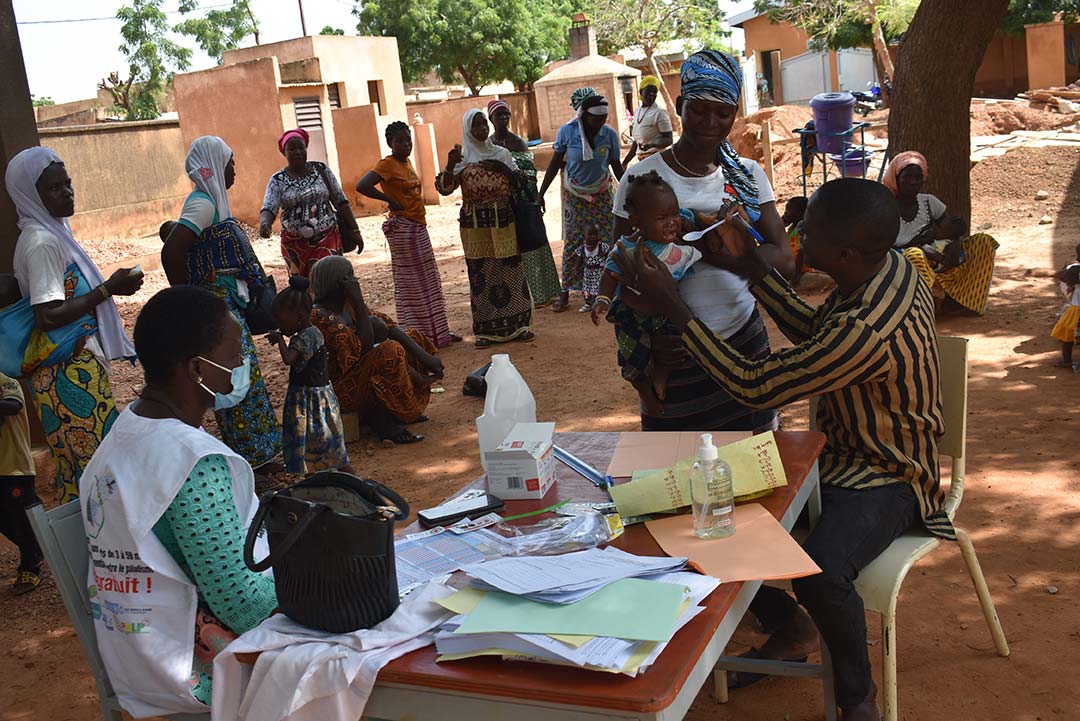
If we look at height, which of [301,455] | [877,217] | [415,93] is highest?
[415,93]

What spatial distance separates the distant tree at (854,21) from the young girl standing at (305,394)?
666 inches

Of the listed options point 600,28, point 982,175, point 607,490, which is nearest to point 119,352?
point 607,490

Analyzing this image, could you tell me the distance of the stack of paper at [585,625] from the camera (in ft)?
5.21

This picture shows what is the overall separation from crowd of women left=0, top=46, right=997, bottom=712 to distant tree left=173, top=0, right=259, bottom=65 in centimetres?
4722

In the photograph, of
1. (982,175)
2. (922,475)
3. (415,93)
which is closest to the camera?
(922,475)

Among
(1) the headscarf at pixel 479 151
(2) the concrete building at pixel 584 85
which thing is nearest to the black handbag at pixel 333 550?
(1) the headscarf at pixel 479 151

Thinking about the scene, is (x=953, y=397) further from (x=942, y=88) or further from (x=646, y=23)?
(x=646, y=23)

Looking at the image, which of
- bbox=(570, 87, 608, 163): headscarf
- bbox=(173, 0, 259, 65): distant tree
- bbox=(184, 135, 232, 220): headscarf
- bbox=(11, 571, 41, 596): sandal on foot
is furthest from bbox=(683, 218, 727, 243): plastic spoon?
bbox=(173, 0, 259, 65): distant tree

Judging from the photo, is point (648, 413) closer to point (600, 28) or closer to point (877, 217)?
point (877, 217)

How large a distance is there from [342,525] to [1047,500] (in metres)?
3.62

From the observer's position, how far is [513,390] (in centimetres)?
282

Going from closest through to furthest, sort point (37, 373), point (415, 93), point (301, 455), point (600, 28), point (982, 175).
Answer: point (37, 373) → point (301, 455) → point (982, 175) → point (600, 28) → point (415, 93)

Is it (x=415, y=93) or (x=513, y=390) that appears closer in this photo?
(x=513, y=390)

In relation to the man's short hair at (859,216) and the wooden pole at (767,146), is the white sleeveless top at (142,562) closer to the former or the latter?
the man's short hair at (859,216)
